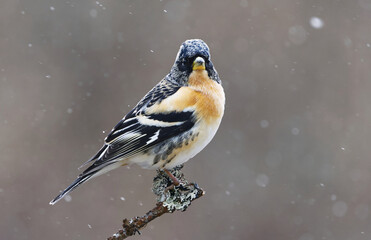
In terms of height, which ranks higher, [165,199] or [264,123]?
[264,123]

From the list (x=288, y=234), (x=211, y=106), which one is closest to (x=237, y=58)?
(x=288, y=234)

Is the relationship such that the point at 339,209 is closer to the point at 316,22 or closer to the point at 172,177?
the point at 316,22

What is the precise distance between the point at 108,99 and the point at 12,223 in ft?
6.59

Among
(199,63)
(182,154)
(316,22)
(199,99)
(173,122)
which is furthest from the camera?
(316,22)

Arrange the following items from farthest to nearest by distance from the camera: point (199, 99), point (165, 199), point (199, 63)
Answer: point (199, 99)
point (199, 63)
point (165, 199)

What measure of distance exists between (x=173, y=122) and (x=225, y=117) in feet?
13.8

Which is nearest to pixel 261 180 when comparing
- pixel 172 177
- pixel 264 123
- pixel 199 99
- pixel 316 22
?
pixel 264 123

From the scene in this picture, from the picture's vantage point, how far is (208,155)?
7.98m

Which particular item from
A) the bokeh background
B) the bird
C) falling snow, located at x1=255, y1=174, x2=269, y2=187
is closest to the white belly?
the bird

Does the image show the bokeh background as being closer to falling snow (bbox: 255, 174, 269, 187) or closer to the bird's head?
falling snow (bbox: 255, 174, 269, 187)

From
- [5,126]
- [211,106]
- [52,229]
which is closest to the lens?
[211,106]

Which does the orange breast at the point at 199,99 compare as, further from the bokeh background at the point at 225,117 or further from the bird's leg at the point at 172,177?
the bokeh background at the point at 225,117

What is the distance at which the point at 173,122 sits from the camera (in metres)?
3.46

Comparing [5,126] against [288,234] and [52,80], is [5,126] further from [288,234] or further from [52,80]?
[288,234]
